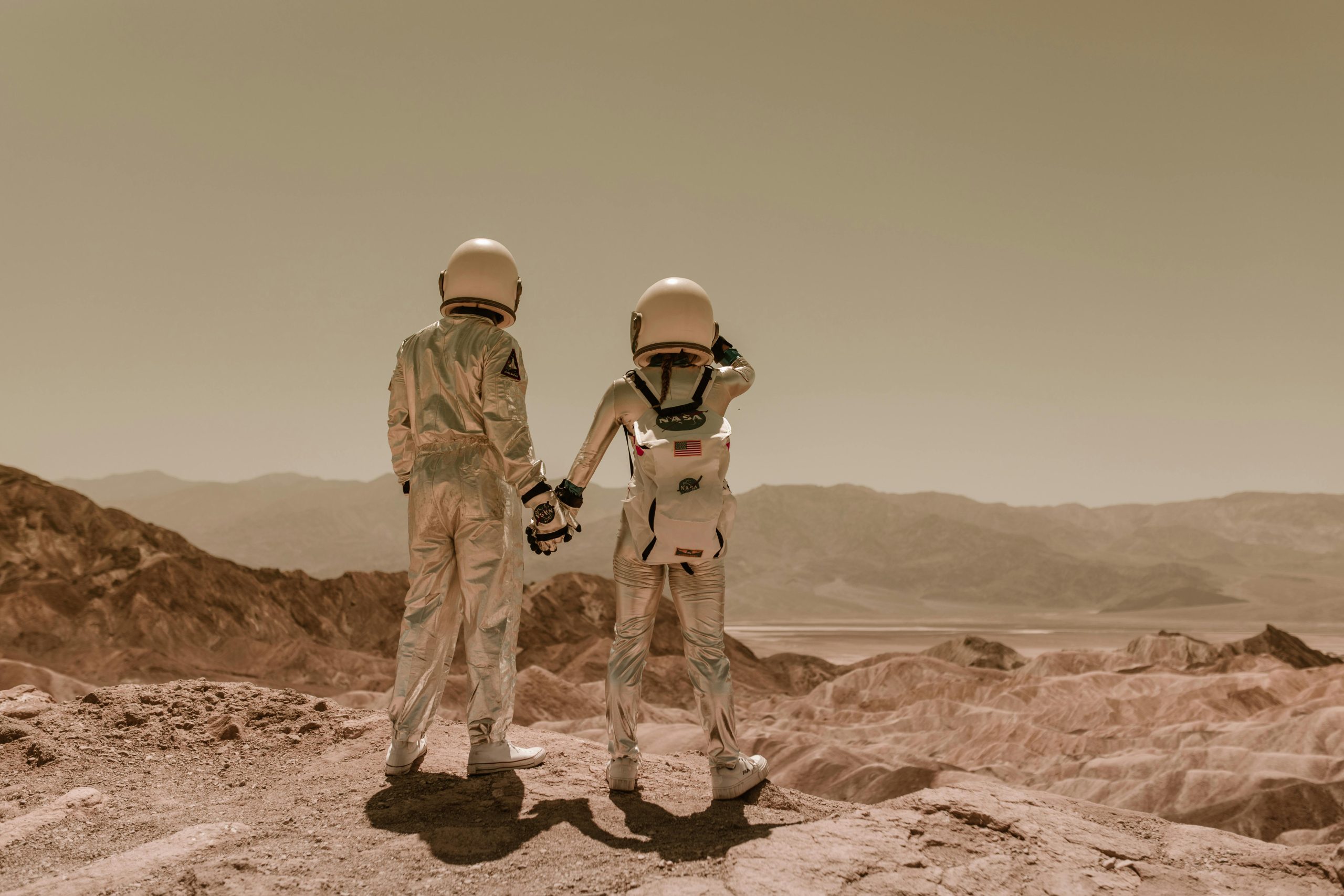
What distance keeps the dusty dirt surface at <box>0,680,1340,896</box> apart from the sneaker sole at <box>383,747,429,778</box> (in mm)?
61

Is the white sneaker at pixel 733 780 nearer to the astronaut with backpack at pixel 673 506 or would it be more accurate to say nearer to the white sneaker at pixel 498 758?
the astronaut with backpack at pixel 673 506

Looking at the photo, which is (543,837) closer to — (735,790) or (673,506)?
(735,790)

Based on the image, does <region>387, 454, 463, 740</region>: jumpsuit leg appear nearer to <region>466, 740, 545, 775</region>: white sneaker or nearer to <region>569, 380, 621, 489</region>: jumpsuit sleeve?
<region>466, 740, 545, 775</region>: white sneaker

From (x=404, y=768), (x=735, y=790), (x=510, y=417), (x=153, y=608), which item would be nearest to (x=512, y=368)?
(x=510, y=417)

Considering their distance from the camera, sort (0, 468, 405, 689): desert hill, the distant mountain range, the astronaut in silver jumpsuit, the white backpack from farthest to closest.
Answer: the distant mountain range, (0, 468, 405, 689): desert hill, the astronaut in silver jumpsuit, the white backpack

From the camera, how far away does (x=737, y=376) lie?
17.1 feet

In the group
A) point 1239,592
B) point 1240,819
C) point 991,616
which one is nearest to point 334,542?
point 991,616

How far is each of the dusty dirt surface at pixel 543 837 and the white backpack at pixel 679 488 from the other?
4.18 feet

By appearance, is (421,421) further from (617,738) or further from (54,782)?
(54,782)

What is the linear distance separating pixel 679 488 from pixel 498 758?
5.88ft

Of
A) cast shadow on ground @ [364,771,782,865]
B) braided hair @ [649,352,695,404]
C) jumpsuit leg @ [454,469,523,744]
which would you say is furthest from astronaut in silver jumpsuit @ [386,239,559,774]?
braided hair @ [649,352,695,404]

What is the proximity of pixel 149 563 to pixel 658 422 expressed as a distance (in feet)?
110

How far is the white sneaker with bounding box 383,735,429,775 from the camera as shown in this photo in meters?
5.04

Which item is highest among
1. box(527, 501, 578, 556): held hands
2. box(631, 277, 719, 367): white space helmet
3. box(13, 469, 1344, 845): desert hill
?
box(631, 277, 719, 367): white space helmet
